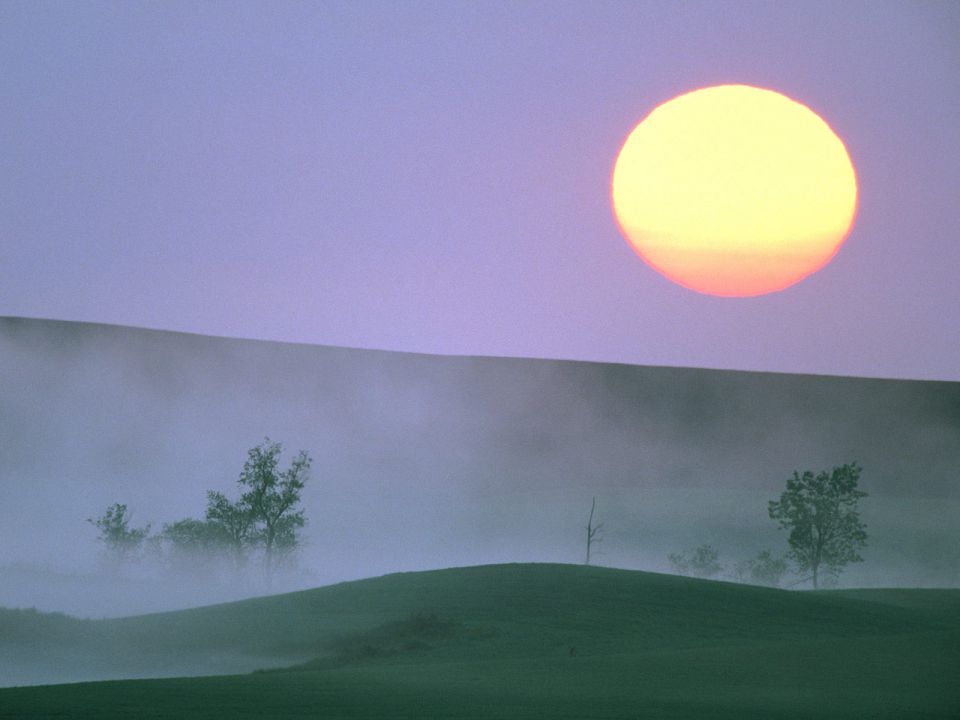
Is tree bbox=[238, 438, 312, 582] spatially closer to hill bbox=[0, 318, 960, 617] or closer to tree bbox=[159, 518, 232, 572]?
tree bbox=[159, 518, 232, 572]

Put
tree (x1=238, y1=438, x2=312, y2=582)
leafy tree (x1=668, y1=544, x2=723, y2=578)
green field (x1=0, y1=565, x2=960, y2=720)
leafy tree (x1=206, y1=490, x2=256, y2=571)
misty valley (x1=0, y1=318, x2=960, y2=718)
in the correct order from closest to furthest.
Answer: green field (x1=0, y1=565, x2=960, y2=720), misty valley (x1=0, y1=318, x2=960, y2=718), tree (x1=238, y1=438, x2=312, y2=582), leafy tree (x1=206, y1=490, x2=256, y2=571), leafy tree (x1=668, y1=544, x2=723, y2=578)

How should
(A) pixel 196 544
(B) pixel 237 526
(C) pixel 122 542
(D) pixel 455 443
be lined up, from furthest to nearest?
(D) pixel 455 443 < (C) pixel 122 542 < (A) pixel 196 544 < (B) pixel 237 526

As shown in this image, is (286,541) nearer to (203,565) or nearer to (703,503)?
(203,565)

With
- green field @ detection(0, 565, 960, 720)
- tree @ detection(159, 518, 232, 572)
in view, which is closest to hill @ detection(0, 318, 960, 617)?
tree @ detection(159, 518, 232, 572)

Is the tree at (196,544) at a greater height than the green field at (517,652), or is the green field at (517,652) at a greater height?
the tree at (196,544)

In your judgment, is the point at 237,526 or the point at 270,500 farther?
the point at 237,526

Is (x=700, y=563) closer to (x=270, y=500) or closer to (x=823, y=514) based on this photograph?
(x=823, y=514)

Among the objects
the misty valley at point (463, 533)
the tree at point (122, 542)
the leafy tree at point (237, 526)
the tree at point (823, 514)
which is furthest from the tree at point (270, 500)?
the tree at point (823, 514)

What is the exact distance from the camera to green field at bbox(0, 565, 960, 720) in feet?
70.8

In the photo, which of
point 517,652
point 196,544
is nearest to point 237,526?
point 196,544

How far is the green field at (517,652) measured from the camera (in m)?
21.6

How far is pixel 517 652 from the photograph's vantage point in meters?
33.3

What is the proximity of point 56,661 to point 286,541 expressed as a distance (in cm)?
4427

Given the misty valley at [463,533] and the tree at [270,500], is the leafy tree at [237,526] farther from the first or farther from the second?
the tree at [270,500]
